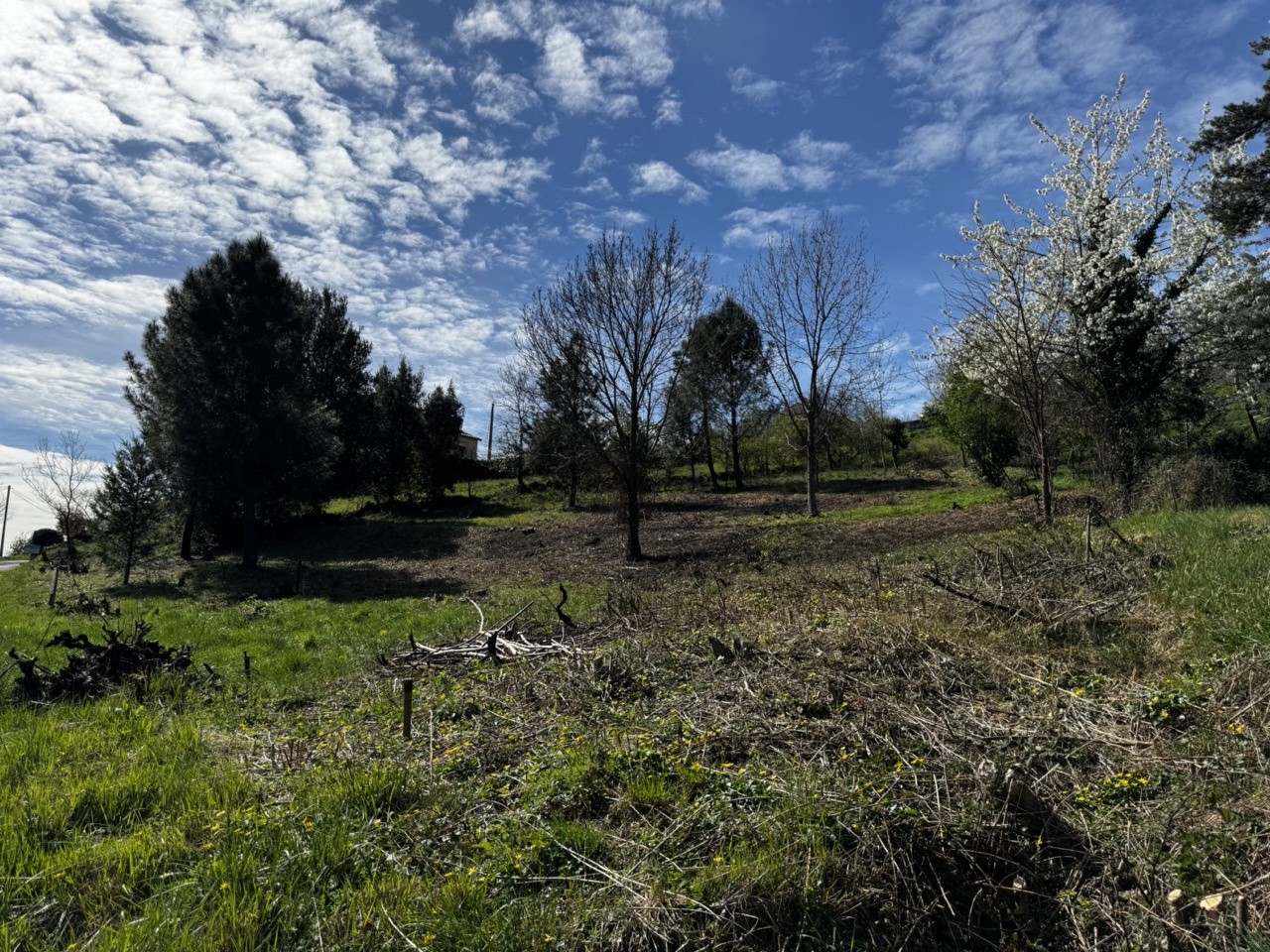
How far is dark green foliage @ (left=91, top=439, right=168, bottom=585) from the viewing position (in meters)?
22.7

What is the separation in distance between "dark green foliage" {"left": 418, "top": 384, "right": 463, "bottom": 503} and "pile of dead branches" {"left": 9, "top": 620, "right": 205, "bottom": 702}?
28719mm

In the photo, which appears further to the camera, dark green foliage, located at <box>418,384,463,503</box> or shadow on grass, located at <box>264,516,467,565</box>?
dark green foliage, located at <box>418,384,463,503</box>

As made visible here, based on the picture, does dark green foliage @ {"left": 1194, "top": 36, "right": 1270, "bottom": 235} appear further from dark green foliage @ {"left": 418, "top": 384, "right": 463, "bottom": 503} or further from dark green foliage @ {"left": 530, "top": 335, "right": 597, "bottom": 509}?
dark green foliage @ {"left": 418, "top": 384, "right": 463, "bottom": 503}

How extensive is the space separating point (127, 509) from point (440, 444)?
15758 mm

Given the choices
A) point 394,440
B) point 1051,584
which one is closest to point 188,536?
point 394,440

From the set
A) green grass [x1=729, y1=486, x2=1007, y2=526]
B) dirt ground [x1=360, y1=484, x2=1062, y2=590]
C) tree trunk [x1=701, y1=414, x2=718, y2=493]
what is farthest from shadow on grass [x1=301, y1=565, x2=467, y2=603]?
tree trunk [x1=701, y1=414, x2=718, y2=493]

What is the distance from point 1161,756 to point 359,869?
3963 mm

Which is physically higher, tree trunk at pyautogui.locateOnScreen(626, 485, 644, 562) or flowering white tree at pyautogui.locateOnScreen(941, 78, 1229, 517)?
flowering white tree at pyautogui.locateOnScreen(941, 78, 1229, 517)

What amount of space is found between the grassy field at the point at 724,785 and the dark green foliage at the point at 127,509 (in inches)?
768

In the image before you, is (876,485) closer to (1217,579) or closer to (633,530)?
(633,530)

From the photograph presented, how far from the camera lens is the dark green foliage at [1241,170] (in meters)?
13.1

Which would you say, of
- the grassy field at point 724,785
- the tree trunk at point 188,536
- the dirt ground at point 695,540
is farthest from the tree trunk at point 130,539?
the grassy field at point 724,785

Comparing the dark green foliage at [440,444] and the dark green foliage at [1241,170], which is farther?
the dark green foliage at [440,444]

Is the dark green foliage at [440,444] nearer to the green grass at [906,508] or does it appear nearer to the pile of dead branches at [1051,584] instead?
the green grass at [906,508]
